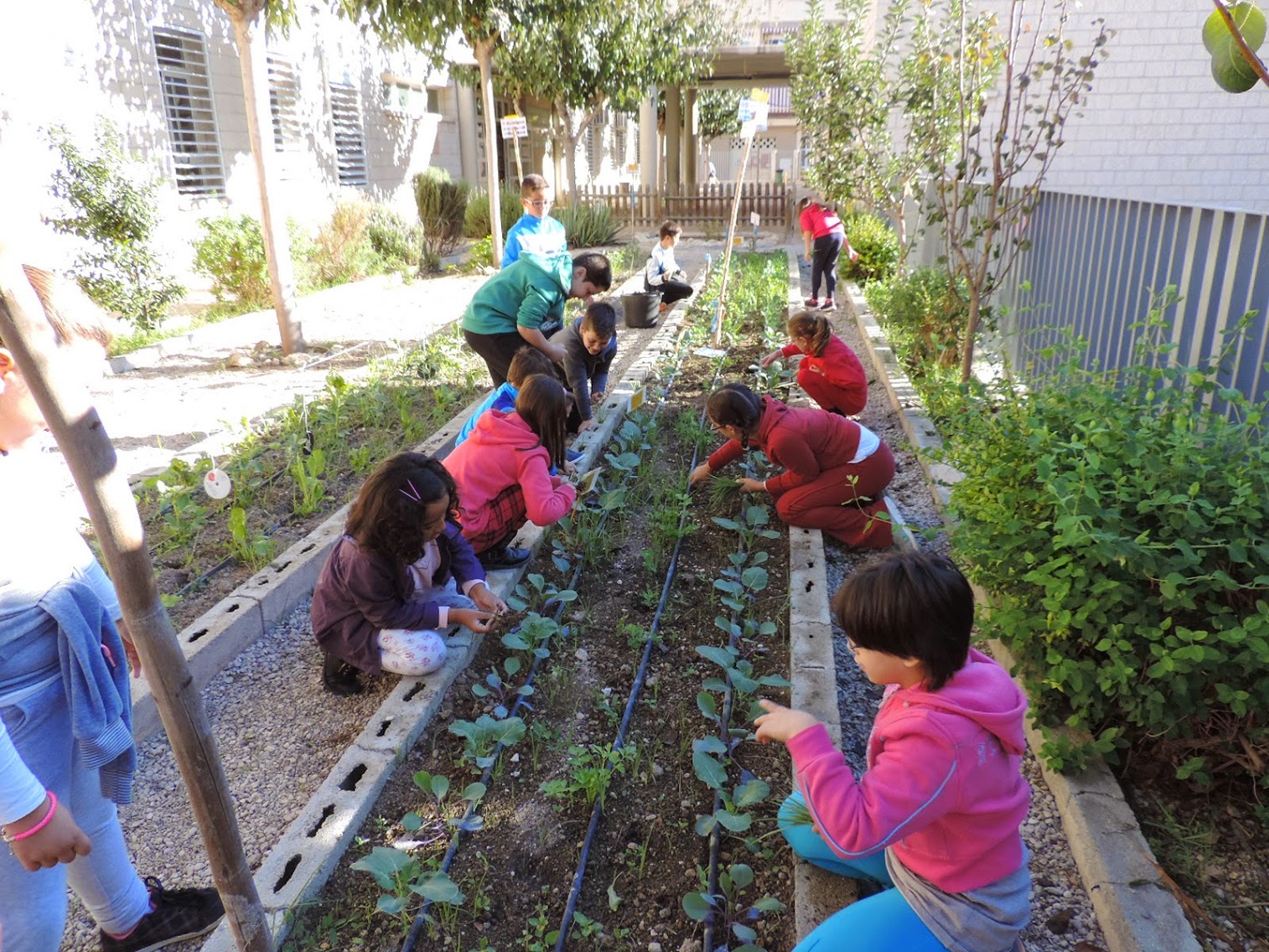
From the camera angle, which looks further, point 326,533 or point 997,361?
point 997,361

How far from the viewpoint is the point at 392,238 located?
1204cm

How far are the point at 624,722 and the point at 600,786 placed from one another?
36 cm

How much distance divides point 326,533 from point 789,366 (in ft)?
12.8

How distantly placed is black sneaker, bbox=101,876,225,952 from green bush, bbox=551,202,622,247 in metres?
14.0

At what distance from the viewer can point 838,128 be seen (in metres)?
11.1

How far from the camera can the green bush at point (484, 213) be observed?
1435cm

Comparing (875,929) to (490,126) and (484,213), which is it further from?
(484,213)

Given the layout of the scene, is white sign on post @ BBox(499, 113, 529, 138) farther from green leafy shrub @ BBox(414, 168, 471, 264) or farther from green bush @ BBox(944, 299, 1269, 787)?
green bush @ BBox(944, 299, 1269, 787)

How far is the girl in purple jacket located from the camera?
100 inches

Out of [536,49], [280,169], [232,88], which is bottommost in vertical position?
[280,169]

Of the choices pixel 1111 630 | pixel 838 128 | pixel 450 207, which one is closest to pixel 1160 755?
pixel 1111 630

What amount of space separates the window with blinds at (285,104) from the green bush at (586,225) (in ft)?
15.6

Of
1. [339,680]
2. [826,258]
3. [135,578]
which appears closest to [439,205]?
[826,258]

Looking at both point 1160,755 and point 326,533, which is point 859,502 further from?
point 326,533
